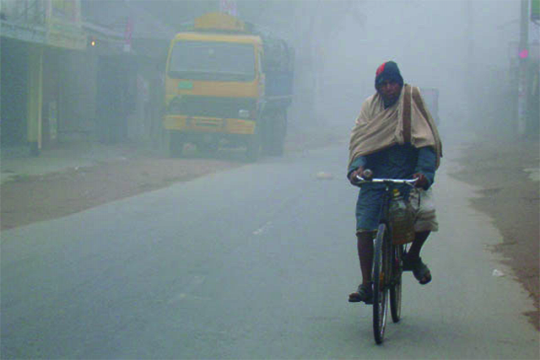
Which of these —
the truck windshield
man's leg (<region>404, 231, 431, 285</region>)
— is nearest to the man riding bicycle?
man's leg (<region>404, 231, 431, 285</region>)

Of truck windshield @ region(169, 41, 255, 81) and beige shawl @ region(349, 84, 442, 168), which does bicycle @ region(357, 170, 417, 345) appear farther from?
truck windshield @ region(169, 41, 255, 81)

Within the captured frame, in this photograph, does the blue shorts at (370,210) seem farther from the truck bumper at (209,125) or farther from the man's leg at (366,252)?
the truck bumper at (209,125)

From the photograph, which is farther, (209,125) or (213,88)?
(209,125)

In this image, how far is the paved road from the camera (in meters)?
5.34

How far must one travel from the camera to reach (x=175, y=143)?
22.7 meters

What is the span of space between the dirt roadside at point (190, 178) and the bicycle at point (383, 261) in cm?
129

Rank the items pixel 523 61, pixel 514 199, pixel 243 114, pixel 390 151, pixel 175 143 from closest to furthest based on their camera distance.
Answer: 1. pixel 390 151
2. pixel 514 199
3. pixel 243 114
4. pixel 175 143
5. pixel 523 61

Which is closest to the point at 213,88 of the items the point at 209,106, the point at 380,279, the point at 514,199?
the point at 209,106

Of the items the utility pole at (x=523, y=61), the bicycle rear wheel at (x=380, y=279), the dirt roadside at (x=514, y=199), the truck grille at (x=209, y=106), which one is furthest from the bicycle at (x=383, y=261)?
the utility pole at (x=523, y=61)

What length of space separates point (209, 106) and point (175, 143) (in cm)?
154

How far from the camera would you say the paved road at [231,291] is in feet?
17.5

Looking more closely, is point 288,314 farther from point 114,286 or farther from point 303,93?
point 303,93

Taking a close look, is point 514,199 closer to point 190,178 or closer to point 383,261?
point 190,178

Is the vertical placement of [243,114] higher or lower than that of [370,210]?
higher
